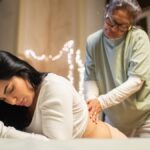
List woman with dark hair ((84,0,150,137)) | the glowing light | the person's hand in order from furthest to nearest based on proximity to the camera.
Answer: the glowing light, woman with dark hair ((84,0,150,137)), the person's hand

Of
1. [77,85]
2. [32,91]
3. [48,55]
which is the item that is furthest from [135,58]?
[48,55]

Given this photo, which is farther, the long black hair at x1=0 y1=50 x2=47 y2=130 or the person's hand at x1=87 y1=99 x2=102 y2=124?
the person's hand at x1=87 y1=99 x2=102 y2=124

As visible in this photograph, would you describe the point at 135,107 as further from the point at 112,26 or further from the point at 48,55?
the point at 48,55

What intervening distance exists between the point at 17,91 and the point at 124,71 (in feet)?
2.22

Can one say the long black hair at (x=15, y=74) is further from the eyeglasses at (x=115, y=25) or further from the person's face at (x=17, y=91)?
the eyeglasses at (x=115, y=25)

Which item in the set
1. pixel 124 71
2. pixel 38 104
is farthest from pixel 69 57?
pixel 38 104

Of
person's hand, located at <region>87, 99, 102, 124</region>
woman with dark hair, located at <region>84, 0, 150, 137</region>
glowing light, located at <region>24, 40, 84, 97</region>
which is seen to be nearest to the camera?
person's hand, located at <region>87, 99, 102, 124</region>

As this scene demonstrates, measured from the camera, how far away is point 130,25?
1.62m

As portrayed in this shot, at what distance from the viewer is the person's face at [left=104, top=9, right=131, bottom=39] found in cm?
159

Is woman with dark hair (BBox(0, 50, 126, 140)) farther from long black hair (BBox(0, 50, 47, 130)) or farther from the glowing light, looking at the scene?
the glowing light

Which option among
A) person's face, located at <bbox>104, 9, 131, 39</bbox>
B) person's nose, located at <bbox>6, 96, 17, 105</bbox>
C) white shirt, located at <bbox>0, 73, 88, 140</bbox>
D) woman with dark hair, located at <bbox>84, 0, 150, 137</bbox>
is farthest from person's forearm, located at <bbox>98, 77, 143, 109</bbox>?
person's nose, located at <bbox>6, 96, 17, 105</bbox>

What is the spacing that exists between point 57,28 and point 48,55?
0.83 feet

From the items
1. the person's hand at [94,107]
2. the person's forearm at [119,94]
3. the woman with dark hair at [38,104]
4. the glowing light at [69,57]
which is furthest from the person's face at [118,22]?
the glowing light at [69,57]

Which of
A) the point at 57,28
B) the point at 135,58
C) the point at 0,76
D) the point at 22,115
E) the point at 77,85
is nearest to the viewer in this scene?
the point at 0,76
